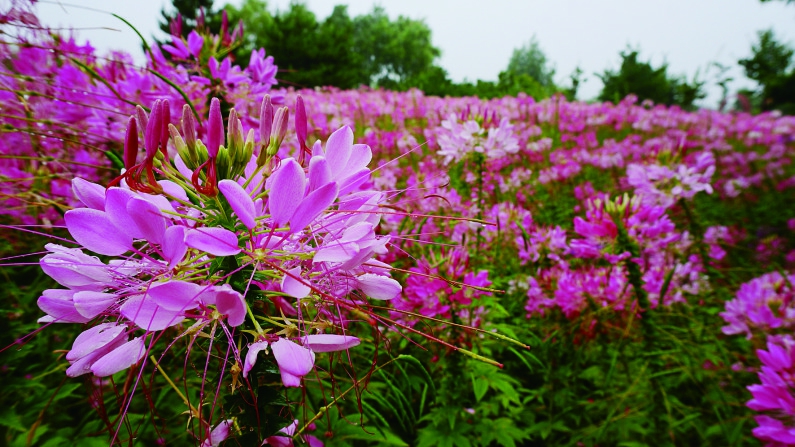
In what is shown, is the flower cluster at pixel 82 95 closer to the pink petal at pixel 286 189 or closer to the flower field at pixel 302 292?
the flower field at pixel 302 292

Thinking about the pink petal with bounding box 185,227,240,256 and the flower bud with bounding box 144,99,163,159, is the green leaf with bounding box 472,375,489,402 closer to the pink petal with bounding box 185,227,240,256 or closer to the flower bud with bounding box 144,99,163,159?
the pink petal with bounding box 185,227,240,256

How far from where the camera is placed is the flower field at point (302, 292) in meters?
0.62

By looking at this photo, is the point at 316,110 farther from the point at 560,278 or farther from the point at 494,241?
the point at 560,278

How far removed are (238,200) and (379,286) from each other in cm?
30

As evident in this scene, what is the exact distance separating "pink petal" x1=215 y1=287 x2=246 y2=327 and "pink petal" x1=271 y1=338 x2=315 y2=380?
0.07 meters

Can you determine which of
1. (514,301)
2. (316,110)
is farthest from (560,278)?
(316,110)

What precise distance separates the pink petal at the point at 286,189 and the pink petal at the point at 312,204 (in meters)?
0.02

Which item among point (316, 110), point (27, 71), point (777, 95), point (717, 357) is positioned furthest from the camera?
point (777, 95)

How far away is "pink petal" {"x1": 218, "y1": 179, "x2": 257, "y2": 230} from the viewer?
560 millimetres

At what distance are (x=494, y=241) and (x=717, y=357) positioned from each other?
1421 mm

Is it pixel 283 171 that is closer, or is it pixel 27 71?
pixel 283 171

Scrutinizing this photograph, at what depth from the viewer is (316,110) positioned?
703 centimetres

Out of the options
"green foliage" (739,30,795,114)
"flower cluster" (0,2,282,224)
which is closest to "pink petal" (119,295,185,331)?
"flower cluster" (0,2,282,224)

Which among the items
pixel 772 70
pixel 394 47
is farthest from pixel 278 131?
pixel 394 47
